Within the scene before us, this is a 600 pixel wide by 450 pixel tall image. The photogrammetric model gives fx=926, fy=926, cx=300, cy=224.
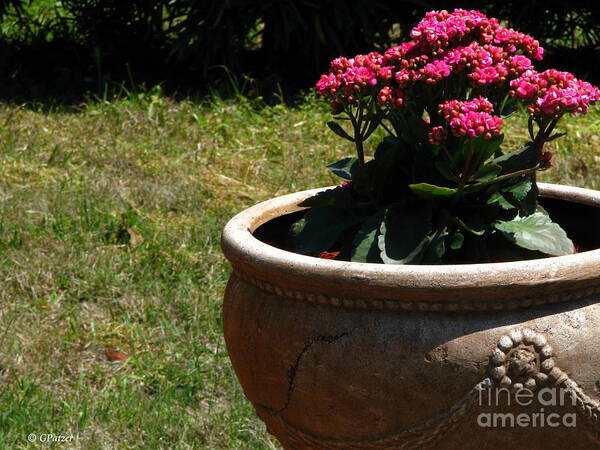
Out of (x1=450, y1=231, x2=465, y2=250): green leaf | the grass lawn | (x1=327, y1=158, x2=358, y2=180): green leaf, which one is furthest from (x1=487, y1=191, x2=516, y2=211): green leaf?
the grass lawn

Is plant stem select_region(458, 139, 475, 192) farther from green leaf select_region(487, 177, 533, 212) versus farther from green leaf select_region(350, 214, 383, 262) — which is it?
green leaf select_region(350, 214, 383, 262)

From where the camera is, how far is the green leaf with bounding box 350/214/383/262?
202 cm

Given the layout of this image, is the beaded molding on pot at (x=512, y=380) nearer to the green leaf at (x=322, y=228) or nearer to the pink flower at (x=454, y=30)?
the green leaf at (x=322, y=228)

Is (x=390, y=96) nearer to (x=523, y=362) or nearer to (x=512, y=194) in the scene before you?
(x=512, y=194)

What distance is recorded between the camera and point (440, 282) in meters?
1.73

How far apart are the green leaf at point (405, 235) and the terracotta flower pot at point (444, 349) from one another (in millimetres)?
197

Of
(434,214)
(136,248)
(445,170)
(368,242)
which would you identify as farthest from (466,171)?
(136,248)

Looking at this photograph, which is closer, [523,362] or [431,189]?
[523,362]

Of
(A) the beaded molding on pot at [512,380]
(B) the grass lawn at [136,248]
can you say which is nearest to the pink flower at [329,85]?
(A) the beaded molding on pot at [512,380]

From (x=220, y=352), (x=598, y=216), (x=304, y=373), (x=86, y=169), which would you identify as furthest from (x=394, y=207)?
(x=86, y=169)

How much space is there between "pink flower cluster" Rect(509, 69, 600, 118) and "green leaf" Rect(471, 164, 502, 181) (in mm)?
146

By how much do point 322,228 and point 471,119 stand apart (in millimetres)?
469

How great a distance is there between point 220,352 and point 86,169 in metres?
1.80

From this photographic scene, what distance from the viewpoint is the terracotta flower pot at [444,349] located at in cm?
176
